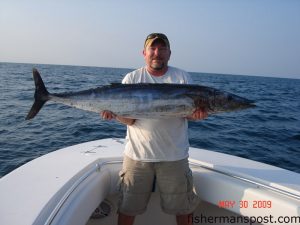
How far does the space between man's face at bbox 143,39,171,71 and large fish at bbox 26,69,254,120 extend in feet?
0.73

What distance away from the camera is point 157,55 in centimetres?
319

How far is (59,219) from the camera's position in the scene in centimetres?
238

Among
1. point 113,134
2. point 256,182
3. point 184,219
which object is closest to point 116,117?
point 184,219

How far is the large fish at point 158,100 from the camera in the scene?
3125 millimetres

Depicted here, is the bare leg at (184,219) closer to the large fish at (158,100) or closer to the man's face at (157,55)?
the large fish at (158,100)

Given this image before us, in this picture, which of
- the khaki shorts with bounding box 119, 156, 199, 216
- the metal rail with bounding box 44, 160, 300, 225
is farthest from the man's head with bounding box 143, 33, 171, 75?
the metal rail with bounding box 44, 160, 300, 225

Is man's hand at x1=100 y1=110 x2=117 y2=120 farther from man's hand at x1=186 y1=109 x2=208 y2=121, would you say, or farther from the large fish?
man's hand at x1=186 y1=109 x2=208 y2=121

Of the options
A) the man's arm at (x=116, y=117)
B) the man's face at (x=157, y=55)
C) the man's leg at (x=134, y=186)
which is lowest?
the man's leg at (x=134, y=186)

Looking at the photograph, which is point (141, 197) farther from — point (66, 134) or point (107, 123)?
point (107, 123)

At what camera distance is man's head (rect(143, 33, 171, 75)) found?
3197 mm

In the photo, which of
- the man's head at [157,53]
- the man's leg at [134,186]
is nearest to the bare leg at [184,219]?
the man's leg at [134,186]

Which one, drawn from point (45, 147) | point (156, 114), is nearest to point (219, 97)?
point (156, 114)

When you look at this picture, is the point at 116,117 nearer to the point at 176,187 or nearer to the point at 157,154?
the point at 157,154

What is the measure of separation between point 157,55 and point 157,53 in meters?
0.02
